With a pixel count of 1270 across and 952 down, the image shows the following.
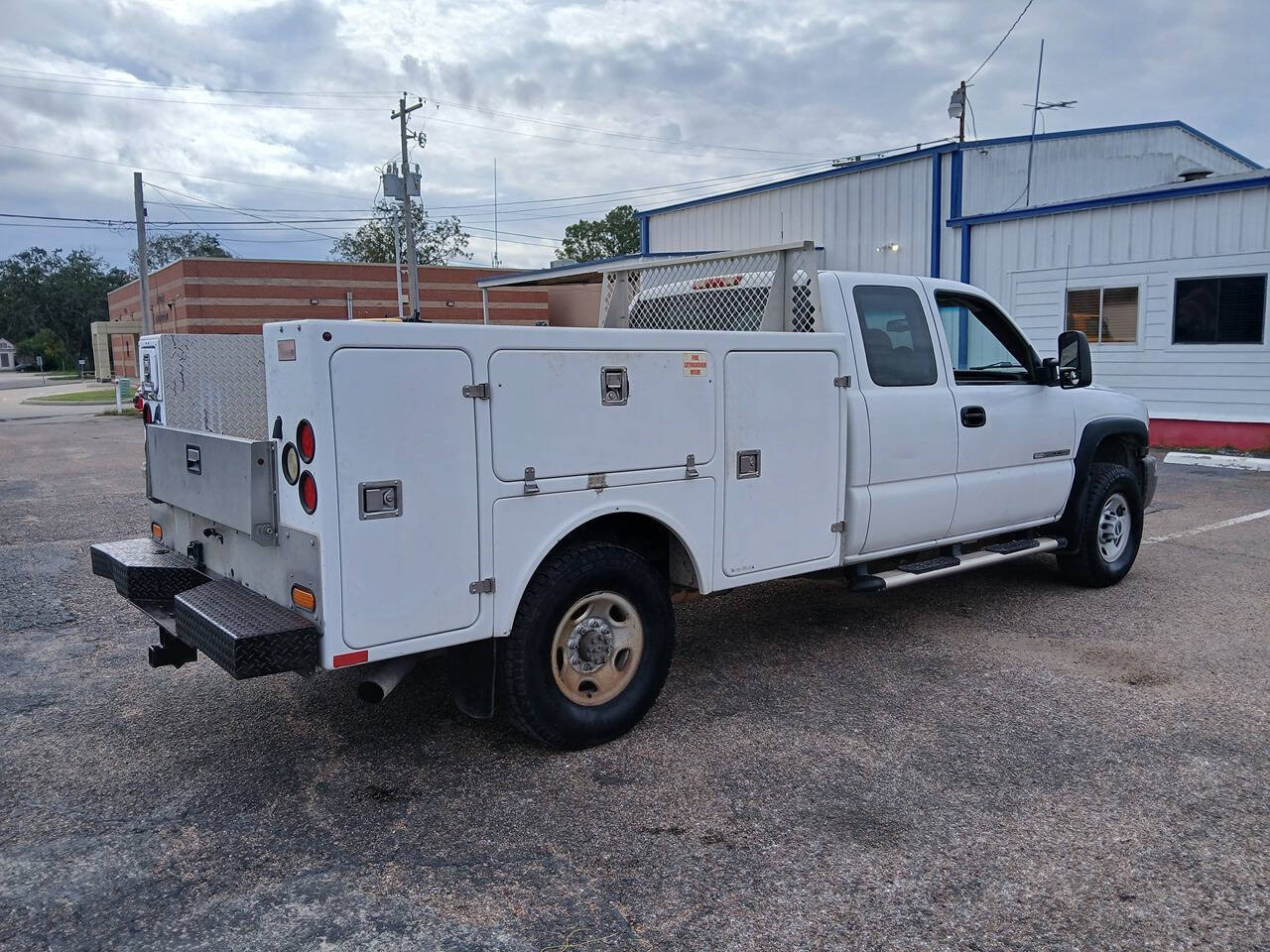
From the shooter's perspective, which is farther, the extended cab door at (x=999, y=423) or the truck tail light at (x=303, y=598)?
the extended cab door at (x=999, y=423)

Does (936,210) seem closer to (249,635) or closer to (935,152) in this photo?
(935,152)

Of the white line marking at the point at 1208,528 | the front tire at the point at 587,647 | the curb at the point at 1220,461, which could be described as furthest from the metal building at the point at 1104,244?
the front tire at the point at 587,647

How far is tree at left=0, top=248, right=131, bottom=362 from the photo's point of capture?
98438 mm

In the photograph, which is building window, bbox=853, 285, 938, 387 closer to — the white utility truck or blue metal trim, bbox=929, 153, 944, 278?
the white utility truck

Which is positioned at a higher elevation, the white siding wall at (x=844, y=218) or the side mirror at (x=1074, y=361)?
the white siding wall at (x=844, y=218)

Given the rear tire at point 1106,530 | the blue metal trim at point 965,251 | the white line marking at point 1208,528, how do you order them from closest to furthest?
the rear tire at point 1106,530
the white line marking at point 1208,528
the blue metal trim at point 965,251

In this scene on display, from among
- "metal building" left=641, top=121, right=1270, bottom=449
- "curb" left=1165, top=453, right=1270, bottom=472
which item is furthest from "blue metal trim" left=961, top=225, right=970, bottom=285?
"curb" left=1165, top=453, right=1270, bottom=472

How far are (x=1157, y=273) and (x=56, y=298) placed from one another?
109383 mm

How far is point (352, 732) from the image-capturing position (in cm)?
462

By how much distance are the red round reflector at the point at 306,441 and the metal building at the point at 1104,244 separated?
49.0ft

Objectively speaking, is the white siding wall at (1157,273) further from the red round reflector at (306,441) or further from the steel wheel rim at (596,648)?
the red round reflector at (306,441)

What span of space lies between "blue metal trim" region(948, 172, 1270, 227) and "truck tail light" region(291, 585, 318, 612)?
15.1 metres

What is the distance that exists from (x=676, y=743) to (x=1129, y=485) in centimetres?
453

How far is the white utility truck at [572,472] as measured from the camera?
12.1 ft
